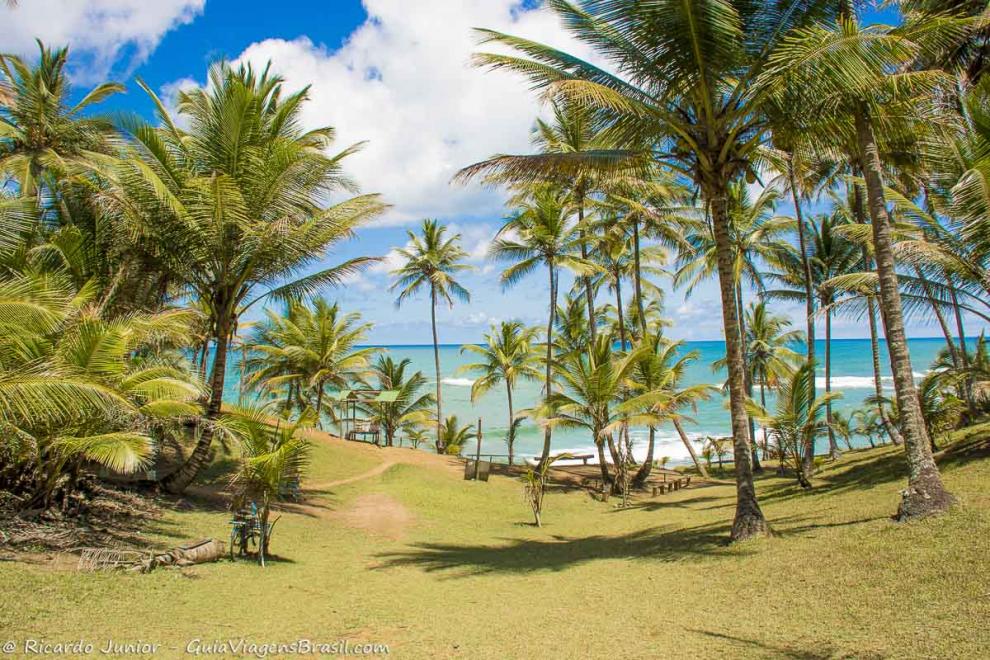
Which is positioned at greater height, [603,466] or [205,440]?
[205,440]

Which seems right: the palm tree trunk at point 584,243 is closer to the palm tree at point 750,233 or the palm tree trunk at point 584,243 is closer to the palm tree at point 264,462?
the palm tree at point 750,233

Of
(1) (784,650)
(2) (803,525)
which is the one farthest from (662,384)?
(1) (784,650)

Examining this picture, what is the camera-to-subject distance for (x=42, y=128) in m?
16.2

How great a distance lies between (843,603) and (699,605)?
1334 mm

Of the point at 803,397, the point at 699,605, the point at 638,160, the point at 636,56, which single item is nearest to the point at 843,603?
the point at 699,605

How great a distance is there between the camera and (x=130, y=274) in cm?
1245

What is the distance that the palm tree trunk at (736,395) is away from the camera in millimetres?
8586

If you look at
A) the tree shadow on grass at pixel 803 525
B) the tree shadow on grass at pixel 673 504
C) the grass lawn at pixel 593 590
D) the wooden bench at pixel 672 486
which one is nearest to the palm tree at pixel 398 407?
the wooden bench at pixel 672 486

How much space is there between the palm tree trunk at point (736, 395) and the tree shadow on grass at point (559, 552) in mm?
523

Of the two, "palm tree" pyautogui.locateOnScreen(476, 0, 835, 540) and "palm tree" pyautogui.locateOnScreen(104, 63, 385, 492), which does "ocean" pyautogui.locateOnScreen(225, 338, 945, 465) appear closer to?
"palm tree" pyautogui.locateOnScreen(476, 0, 835, 540)

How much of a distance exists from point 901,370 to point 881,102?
12.7 feet

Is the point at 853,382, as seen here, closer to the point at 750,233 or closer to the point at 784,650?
the point at 750,233

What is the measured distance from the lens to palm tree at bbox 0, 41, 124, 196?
15.3 meters

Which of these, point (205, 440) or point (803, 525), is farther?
point (205, 440)
